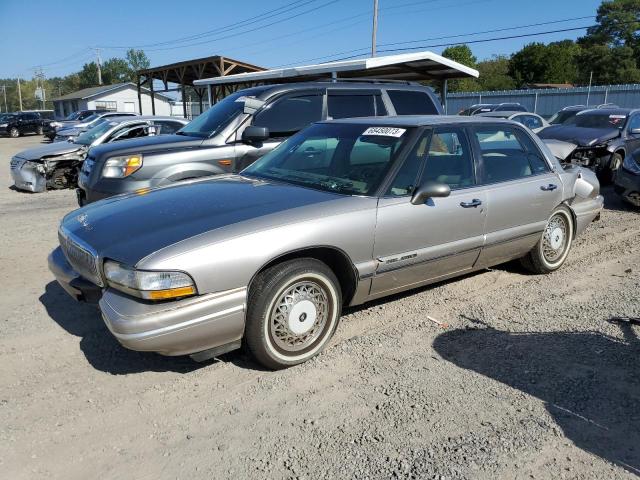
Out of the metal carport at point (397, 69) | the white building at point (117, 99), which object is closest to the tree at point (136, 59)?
the white building at point (117, 99)

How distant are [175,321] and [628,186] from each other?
8227 mm

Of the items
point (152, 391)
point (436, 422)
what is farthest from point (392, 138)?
point (152, 391)

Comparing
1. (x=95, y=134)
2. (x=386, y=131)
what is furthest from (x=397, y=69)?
(x=386, y=131)

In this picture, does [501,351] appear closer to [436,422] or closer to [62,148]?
[436,422]

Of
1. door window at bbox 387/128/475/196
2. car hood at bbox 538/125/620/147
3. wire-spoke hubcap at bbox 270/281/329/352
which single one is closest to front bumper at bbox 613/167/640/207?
car hood at bbox 538/125/620/147

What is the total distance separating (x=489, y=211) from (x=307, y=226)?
75.1 inches

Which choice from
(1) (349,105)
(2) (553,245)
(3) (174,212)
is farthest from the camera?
(1) (349,105)

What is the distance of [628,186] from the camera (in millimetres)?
8719

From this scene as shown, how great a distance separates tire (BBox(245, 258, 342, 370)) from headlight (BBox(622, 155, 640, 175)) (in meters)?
7.12

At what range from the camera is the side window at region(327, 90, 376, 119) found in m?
7.28

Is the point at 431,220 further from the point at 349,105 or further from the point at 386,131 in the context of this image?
the point at 349,105

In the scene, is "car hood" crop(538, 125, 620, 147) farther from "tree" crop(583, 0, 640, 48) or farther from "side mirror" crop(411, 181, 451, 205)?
"tree" crop(583, 0, 640, 48)

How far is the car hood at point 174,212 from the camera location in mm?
3270

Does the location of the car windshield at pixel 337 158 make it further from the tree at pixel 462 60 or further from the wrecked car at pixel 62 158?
→ the tree at pixel 462 60
